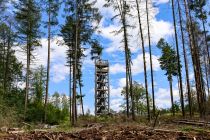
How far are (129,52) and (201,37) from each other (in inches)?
622

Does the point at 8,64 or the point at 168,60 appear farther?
the point at 168,60

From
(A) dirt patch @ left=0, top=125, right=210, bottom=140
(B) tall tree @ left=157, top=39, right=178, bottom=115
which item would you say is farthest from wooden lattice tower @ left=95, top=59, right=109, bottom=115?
(A) dirt patch @ left=0, top=125, right=210, bottom=140

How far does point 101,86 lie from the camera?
2431 inches

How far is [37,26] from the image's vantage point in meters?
38.1

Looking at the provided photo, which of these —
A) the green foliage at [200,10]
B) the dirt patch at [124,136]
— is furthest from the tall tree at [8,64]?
the dirt patch at [124,136]

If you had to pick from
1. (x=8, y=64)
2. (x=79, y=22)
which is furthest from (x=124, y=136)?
(x=8, y=64)

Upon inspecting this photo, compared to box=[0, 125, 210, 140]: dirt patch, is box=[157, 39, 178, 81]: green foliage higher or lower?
higher

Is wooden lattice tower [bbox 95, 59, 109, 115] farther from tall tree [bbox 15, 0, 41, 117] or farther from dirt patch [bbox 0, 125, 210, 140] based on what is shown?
dirt patch [bbox 0, 125, 210, 140]

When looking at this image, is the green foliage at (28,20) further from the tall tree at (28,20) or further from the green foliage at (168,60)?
the green foliage at (168,60)

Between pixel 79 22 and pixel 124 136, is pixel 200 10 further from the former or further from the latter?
pixel 124 136

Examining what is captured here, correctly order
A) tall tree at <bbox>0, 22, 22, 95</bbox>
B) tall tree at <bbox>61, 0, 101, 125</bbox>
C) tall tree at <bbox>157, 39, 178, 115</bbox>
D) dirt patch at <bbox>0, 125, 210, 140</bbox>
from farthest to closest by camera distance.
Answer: tall tree at <bbox>157, 39, 178, 115</bbox> < tall tree at <bbox>0, 22, 22, 95</bbox> < tall tree at <bbox>61, 0, 101, 125</bbox> < dirt patch at <bbox>0, 125, 210, 140</bbox>

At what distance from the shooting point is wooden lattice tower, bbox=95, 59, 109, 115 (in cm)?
5986

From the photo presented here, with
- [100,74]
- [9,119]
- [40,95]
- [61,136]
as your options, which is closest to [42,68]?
[40,95]

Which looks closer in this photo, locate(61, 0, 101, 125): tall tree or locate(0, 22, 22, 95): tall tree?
locate(61, 0, 101, 125): tall tree
